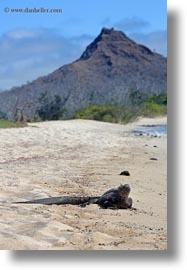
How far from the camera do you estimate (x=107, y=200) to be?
4.17 m

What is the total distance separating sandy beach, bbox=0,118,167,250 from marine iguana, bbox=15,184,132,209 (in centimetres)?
6

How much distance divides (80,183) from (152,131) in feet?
2.04

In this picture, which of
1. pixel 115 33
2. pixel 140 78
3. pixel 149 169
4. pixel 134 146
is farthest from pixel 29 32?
pixel 134 146

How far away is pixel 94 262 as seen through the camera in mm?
3629

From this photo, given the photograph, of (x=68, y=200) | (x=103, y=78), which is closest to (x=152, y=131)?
(x=103, y=78)

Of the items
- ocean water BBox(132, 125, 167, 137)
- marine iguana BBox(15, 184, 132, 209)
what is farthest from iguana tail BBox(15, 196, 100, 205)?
ocean water BBox(132, 125, 167, 137)

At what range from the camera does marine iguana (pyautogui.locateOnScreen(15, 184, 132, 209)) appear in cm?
413

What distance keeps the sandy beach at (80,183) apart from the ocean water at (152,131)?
5 centimetres

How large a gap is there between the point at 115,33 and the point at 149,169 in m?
1.14

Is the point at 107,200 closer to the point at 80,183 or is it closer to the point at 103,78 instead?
the point at 80,183

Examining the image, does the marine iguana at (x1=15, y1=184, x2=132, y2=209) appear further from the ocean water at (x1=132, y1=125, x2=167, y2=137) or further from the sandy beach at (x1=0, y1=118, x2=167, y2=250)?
the ocean water at (x1=132, y1=125, x2=167, y2=137)

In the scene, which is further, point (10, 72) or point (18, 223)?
point (10, 72)

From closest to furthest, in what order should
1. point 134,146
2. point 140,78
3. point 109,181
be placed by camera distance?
point 140,78 → point 109,181 → point 134,146
